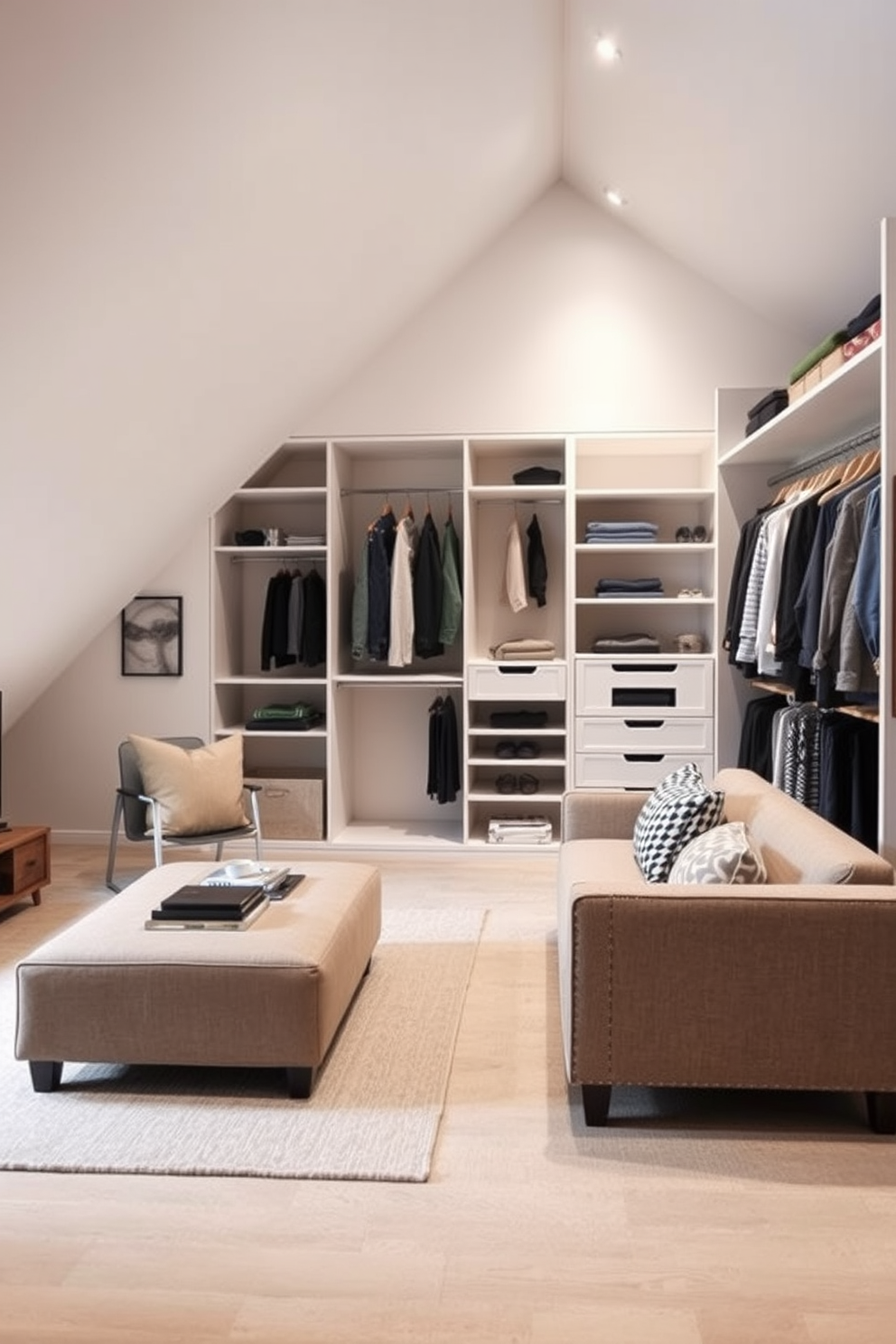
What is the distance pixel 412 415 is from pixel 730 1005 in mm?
3943

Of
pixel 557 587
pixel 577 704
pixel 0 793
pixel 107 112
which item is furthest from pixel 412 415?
pixel 107 112

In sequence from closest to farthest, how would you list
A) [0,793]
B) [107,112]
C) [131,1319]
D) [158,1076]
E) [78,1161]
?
[131,1319]
[78,1161]
[107,112]
[158,1076]
[0,793]

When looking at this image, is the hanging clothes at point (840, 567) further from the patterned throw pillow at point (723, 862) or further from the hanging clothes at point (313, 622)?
the hanging clothes at point (313, 622)

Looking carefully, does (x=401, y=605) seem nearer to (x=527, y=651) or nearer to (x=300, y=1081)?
(x=527, y=651)

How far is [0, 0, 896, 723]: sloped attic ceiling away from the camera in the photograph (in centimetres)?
274

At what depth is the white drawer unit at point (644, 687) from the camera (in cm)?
549

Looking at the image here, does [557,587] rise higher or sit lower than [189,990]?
higher

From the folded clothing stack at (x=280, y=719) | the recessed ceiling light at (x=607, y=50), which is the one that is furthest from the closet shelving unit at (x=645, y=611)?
the recessed ceiling light at (x=607, y=50)

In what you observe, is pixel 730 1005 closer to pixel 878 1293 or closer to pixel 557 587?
pixel 878 1293

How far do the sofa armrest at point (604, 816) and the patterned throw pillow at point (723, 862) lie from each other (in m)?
1.13

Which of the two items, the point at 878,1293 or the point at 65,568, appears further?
the point at 65,568

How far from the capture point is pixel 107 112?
263 cm

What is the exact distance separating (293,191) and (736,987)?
2861 millimetres

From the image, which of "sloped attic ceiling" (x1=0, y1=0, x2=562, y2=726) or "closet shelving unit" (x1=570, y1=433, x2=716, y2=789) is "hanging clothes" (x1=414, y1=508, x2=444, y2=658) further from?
"sloped attic ceiling" (x1=0, y1=0, x2=562, y2=726)
